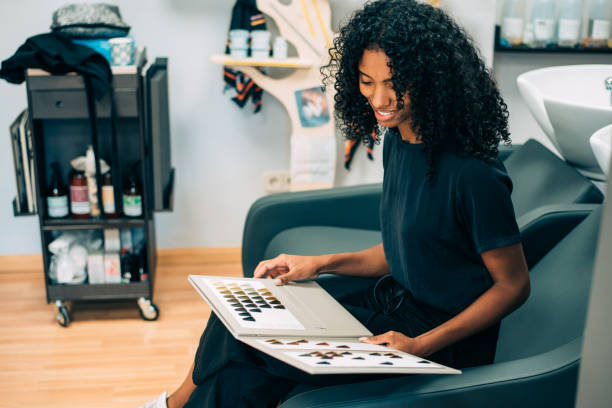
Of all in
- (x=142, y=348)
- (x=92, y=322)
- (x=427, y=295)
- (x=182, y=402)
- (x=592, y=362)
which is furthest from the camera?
(x=92, y=322)

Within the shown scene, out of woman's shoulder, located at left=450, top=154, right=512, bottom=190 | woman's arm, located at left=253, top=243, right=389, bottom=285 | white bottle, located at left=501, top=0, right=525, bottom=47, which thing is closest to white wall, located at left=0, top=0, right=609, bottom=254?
white bottle, located at left=501, top=0, right=525, bottom=47

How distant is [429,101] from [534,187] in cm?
73

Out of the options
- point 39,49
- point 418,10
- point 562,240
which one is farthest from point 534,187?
point 39,49

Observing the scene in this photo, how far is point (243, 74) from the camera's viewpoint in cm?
252

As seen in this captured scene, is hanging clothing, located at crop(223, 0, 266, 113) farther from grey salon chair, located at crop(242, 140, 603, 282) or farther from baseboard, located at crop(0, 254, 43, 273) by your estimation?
baseboard, located at crop(0, 254, 43, 273)

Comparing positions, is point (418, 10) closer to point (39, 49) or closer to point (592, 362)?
point (592, 362)

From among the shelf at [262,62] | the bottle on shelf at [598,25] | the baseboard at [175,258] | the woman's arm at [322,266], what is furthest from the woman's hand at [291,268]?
the bottle on shelf at [598,25]

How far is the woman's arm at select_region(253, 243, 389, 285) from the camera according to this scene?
137 cm

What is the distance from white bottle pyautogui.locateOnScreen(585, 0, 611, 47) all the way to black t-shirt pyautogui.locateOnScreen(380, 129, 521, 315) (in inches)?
68.4

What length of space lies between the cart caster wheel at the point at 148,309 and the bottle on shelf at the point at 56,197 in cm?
40

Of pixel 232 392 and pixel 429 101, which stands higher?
pixel 429 101

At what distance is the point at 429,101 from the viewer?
1086mm

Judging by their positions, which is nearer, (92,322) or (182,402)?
(182,402)

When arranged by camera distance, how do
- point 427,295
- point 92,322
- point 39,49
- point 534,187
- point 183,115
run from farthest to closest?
1. point 183,115
2. point 92,322
3. point 39,49
4. point 534,187
5. point 427,295
